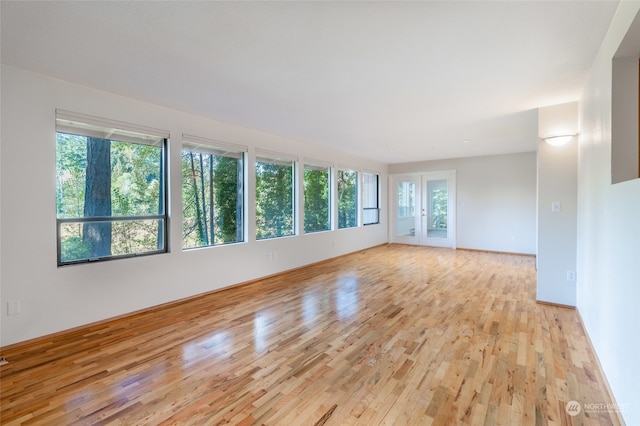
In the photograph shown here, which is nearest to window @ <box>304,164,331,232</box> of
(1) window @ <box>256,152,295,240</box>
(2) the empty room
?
(1) window @ <box>256,152,295,240</box>

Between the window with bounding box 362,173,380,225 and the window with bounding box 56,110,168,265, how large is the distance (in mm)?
5079

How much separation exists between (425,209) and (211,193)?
5975 millimetres

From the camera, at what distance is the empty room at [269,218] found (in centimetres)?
177

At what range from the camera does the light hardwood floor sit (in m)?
1.74

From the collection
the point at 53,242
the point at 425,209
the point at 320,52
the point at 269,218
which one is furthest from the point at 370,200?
the point at 53,242

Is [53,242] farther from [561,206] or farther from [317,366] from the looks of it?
[561,206]

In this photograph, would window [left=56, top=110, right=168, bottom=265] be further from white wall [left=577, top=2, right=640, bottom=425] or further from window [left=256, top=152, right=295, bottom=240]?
white wall [left=577, top=2, right=640, bottom=425]

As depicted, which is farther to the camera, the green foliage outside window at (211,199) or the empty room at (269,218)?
the green foliage outside window at (211,199)

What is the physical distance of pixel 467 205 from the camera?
24.4 ft

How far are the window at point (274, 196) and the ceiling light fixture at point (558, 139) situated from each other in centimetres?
375

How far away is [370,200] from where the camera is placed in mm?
7941

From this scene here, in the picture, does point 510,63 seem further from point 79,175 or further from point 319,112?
point 79,175

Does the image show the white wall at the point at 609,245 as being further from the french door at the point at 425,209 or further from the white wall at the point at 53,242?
the french door at the point at 425,209

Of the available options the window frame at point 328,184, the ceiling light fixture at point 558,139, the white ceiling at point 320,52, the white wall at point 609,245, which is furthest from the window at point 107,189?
the ceiling light fixture at point 558,139
